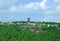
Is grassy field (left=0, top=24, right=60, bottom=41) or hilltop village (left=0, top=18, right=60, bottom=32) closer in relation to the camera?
grassy field (left=0, top=24, right=60, bottom=41)

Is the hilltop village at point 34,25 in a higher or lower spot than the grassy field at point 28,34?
higher

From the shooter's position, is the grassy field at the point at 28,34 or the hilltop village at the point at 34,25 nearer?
the grassy field at the point at 28,34

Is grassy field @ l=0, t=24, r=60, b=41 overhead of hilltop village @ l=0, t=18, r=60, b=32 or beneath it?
beneath

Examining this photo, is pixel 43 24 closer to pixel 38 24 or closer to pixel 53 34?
pixel 38 24

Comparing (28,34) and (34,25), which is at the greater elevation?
(34,25)

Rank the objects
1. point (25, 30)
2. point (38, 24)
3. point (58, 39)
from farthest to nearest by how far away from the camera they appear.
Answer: point (38, 24) < point (25, 30) < point (58, 39)

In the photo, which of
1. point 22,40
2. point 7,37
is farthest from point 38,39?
point 7,37

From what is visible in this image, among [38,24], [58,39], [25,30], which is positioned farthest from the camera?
[38,24]

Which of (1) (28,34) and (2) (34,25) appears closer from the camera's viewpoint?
(1) (28,34)
